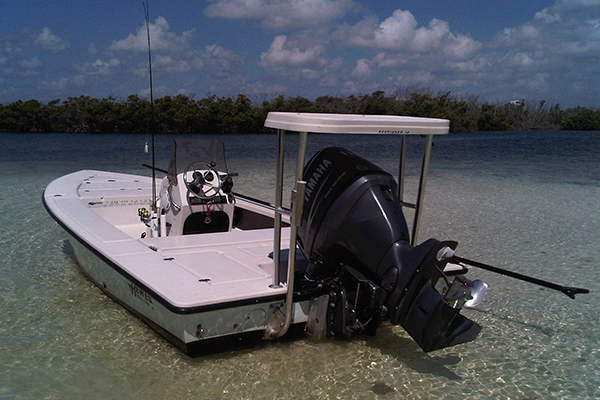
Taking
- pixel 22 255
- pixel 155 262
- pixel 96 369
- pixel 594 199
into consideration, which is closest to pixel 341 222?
pixel 155 262

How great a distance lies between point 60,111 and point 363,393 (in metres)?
46.4

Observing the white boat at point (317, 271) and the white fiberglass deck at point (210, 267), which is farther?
the white fiberglass deck at point (210, 267)

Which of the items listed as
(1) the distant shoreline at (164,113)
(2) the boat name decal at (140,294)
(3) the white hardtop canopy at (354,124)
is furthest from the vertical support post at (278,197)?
(1) the distant shoreline at (164,113)

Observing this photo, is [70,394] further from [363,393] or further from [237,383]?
[363,393]

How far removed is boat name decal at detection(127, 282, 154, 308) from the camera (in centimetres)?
299

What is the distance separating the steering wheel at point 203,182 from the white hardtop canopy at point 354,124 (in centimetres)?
166

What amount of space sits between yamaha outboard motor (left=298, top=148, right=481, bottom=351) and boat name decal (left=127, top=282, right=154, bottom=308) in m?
0.95

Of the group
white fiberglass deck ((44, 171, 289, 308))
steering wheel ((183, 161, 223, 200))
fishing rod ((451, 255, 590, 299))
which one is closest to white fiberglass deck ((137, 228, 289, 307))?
white fiberglass deck ((44, 171, 289, 308))

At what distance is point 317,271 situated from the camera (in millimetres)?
3010

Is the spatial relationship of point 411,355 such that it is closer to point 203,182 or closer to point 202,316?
point 202,316

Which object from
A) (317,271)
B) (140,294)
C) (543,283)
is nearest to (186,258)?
(140,294)

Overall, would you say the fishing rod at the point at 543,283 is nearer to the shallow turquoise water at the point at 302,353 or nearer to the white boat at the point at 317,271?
the white boat at the point at 317,271

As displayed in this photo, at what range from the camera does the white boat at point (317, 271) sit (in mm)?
2535

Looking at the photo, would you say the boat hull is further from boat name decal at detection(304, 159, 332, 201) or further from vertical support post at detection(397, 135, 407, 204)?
vertical support post at detection(397, 135, 407, 204)
